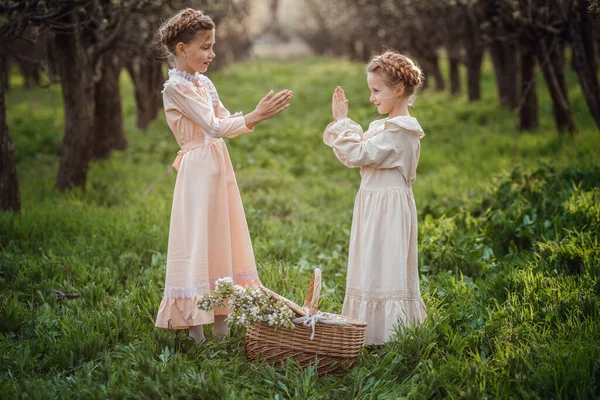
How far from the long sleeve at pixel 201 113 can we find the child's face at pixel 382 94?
81cm

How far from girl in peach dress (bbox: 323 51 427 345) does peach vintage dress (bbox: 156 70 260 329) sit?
748mm

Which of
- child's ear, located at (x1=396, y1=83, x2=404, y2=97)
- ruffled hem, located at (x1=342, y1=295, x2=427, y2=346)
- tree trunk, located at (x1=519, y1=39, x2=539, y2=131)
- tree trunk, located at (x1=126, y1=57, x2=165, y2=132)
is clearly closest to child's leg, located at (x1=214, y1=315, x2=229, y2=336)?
ruffled hem, located at (x1=342, y1=295, x2=427, y2=346)

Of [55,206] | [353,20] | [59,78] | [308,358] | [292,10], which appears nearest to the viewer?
[308,358]

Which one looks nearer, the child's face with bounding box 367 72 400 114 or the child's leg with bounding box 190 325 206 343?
the child's face with bounding box 367 72 400 114

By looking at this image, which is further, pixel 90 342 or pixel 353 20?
pixel 353 20

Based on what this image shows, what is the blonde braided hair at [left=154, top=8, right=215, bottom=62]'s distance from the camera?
142 inches

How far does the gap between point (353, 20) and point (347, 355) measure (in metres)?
23.7

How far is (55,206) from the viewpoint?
6590 mm

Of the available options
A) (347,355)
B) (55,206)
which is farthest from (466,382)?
(55,206)

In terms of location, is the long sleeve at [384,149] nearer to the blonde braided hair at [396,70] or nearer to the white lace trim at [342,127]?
the white lace trim at [342,127]

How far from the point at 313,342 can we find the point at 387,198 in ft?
3.18

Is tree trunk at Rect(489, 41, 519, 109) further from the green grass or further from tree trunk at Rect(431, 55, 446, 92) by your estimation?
tree trunk at Rect(431, 55, 446, 92)

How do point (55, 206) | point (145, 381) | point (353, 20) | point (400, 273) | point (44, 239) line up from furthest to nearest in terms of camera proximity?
point (353, 20) < point (55, 206) < point (44, 239) < point (400, 273) < point (145, 381)

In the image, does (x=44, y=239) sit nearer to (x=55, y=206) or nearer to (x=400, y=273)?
(x=55, y=206)
